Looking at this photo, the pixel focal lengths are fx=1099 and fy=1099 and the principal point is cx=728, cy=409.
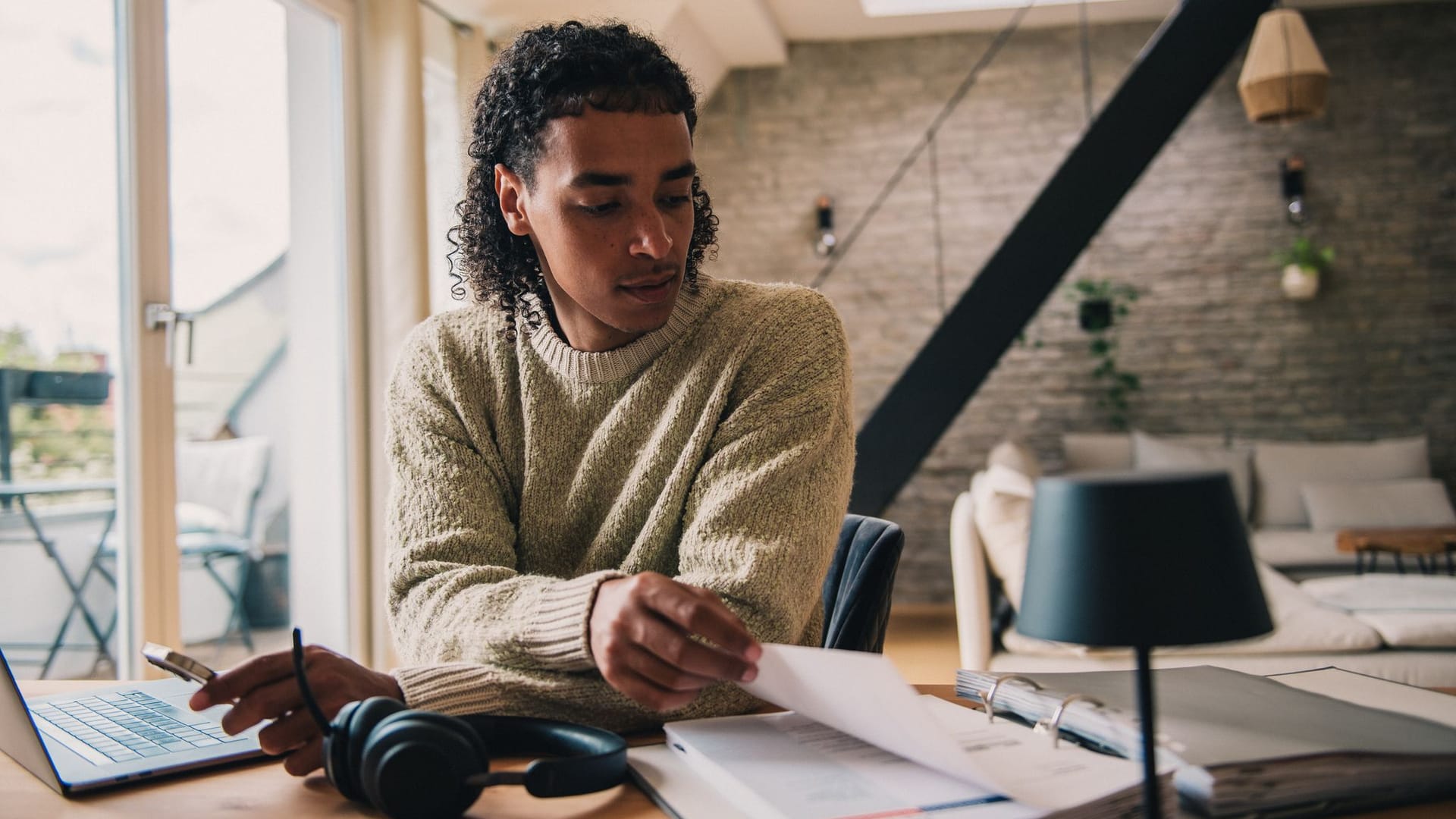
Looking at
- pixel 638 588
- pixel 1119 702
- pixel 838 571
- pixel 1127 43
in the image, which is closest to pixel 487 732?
pixel 638 588

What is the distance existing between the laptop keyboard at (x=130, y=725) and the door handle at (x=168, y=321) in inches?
81.5

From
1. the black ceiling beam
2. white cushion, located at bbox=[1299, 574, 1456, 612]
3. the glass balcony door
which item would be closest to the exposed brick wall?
the black ceiling beam

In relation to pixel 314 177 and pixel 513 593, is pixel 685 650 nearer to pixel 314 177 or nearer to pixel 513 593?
pixel 513 593

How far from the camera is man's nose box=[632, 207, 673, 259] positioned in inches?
44.1

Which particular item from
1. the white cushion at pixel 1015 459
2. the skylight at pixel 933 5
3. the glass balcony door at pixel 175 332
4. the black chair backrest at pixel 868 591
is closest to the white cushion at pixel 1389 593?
the white cushion at pixel 1015 459

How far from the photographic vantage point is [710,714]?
2.98ft

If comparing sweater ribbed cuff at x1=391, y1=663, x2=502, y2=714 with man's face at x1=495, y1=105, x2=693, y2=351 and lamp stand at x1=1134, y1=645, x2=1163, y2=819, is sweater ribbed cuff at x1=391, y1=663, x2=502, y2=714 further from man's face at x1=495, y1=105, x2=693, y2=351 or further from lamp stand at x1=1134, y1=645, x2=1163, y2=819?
lamp stand at x1=1134, y1=645, x2=1163, y2=819

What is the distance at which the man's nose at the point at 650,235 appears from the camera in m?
1.12

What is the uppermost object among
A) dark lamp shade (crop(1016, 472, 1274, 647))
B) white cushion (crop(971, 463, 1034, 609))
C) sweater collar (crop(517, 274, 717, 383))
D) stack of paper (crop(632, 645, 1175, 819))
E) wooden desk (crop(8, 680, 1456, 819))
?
sweater collar (crop(517, 274, 717, 383))

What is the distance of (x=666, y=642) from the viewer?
0.73 metres

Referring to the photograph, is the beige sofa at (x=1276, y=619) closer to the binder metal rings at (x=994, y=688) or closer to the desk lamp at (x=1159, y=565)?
the binder metal rings at (x=994, y=688)

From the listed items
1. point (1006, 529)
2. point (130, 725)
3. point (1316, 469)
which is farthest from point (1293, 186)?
point (130, 725)

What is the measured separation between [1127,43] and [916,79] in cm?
106

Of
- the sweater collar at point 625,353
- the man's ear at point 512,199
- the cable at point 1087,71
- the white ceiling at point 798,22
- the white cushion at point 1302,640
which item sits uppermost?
the white ceiling at point 798,22
